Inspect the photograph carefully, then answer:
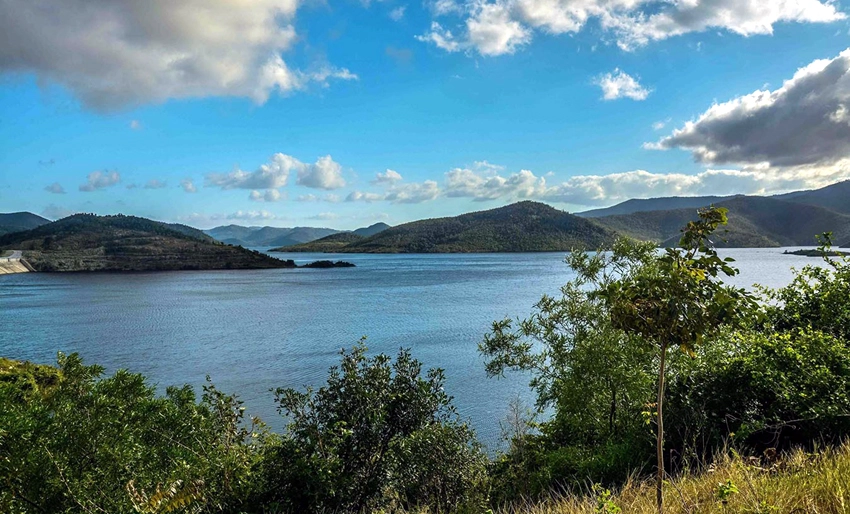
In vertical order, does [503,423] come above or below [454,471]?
below

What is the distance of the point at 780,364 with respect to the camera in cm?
1009

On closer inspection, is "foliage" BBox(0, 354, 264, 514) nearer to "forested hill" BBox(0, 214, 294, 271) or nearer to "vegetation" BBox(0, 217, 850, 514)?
"vegetation" BBox(0, 217, 850, 514)

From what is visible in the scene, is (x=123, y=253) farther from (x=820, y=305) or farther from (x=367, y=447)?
(x=820, y=305)

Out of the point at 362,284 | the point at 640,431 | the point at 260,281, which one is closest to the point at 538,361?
the point at 640,431

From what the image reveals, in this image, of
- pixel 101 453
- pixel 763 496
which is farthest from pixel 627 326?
pixel 101 453

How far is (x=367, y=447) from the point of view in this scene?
26.9ft

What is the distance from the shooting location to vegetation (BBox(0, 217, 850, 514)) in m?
4.97

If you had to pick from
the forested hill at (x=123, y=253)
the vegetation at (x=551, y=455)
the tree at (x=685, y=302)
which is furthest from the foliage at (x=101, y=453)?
the forested hill at (x=123, y=253)

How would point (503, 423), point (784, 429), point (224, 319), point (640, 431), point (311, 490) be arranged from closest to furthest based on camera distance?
point (311, 490)
point (784, 429)
point (640, 431)
point (503, 423)
point (224, 319)

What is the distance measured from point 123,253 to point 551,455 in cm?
16203

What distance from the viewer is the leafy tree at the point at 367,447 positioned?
24.3ft

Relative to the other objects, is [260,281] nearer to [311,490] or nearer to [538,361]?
[538,361]

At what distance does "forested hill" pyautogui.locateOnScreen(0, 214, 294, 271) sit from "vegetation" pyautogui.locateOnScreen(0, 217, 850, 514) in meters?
144

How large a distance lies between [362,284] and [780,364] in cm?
8504
